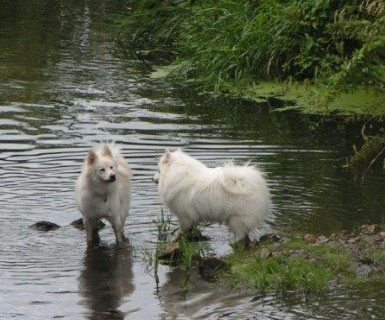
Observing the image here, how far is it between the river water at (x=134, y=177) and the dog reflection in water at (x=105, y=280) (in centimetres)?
2

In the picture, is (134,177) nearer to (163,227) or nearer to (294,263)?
(163,227)

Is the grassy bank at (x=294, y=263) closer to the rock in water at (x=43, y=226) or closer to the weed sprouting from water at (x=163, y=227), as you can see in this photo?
the weed sprouting from water at (x=163, y=227)

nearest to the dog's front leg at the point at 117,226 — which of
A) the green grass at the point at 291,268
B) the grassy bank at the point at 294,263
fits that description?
the grassy bank at the point at 294,263

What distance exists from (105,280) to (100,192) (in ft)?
4.53

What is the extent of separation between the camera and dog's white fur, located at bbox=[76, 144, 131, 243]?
11164mm

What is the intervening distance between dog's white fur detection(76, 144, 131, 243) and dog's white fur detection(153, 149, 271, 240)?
0.48 meters

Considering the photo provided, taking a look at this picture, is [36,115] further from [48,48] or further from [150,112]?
[48,48]

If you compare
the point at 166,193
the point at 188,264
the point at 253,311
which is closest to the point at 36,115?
the point at 166,193

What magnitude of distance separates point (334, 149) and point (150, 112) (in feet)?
11.8

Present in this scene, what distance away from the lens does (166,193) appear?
11180mm

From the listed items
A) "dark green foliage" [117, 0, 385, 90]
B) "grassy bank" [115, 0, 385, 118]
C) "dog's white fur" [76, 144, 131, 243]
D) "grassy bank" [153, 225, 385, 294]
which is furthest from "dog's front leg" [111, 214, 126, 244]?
"dark green foliage" [117, 0, 385, 90]

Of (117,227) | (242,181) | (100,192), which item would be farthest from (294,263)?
(100,192)

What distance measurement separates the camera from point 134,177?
1355 cm

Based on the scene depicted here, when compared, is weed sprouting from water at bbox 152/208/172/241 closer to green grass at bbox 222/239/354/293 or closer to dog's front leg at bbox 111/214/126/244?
dog's front leg at bbox 111/214/126/244
